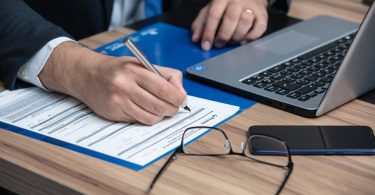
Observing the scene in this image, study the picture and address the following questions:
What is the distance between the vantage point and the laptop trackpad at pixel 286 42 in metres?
1.29

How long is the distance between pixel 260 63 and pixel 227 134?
10.9 inches

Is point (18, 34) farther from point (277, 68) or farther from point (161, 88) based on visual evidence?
point (277, 68)

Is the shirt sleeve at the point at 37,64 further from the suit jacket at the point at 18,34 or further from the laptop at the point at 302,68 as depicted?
the laptop at the point at 302,68

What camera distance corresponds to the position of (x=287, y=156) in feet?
3.00

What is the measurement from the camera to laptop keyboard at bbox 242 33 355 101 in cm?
109

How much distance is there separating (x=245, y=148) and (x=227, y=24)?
0.48 meters

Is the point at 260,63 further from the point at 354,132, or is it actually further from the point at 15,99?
the point at 15,99

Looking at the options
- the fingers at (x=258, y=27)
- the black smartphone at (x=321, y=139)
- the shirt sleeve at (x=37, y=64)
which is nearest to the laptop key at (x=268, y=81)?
the black smartphone at (x=321, y=139)

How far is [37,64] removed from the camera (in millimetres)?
1138

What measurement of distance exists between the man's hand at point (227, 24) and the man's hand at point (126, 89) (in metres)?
0.35

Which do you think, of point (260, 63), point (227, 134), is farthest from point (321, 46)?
point (227, 134)

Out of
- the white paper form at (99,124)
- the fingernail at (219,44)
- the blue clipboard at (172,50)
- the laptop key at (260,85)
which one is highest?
the laptop key at (260,85)

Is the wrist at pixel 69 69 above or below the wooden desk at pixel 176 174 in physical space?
above

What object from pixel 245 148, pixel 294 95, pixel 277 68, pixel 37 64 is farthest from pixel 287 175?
pixel 37 64
